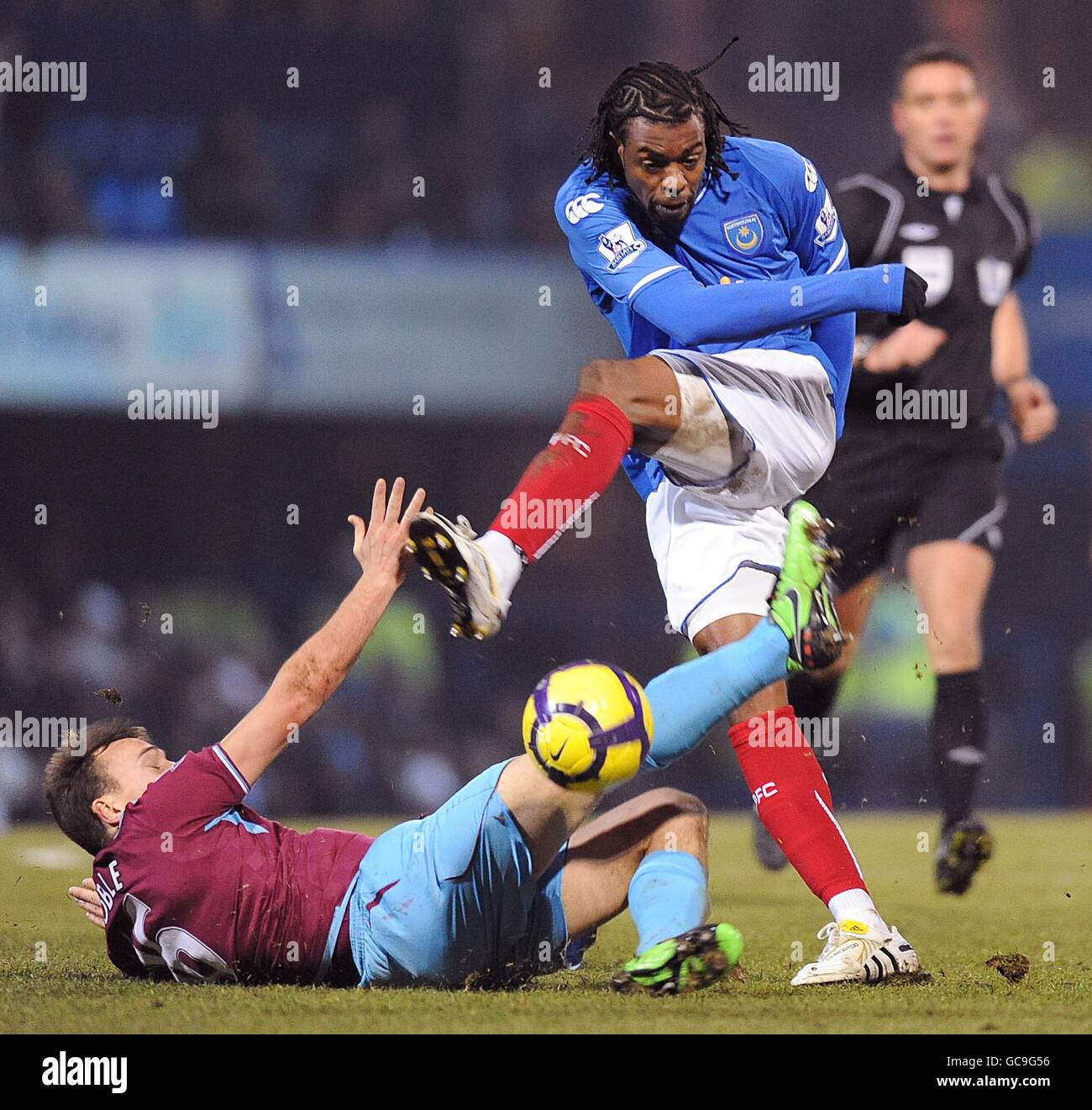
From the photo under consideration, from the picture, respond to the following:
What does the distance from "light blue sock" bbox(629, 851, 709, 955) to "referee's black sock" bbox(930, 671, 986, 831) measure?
7.27 feet

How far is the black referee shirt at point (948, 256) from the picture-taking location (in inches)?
261

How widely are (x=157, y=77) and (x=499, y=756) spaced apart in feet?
18.5

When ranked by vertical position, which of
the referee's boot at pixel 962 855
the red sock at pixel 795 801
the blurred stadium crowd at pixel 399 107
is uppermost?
the blurred stadium crowd at pixel 399 107

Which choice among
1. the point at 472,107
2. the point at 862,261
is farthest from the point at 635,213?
the point at 472,107

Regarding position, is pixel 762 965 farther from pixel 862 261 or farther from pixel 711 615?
pixel 862 261

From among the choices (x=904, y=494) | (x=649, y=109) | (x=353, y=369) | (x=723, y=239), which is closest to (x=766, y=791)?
(x=723, y=239)

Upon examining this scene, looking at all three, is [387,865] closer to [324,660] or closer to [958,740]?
[324,660]

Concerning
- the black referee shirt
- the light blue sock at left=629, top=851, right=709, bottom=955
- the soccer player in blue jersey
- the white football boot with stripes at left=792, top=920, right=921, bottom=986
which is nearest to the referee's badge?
the black referee shirt

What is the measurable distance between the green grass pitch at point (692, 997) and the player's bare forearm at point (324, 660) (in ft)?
1.61

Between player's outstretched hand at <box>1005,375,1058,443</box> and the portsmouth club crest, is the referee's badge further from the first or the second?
the portsmouth club crest

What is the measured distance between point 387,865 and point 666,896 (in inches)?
22.0

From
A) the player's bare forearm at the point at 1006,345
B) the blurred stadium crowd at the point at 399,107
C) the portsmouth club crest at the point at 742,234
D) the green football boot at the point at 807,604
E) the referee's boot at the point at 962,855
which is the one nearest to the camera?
the green football boot at the point at 807,604

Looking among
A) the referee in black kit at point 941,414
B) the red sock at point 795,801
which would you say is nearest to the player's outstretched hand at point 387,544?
the red sock at point 795,801

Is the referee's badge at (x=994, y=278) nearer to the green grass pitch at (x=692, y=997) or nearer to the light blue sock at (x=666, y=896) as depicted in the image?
the green grass pitch at (x=692, y=997)
